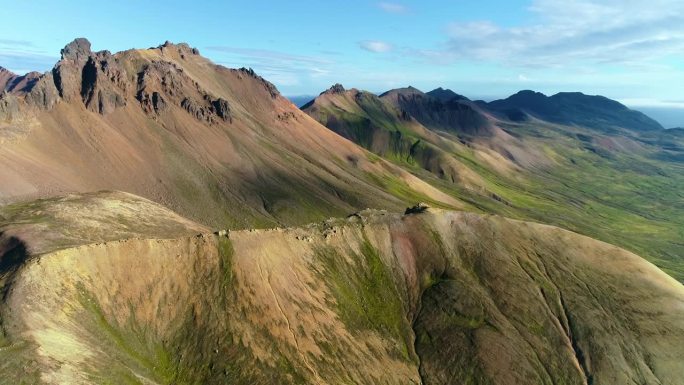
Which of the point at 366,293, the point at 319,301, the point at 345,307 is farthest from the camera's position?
the point at 366,293

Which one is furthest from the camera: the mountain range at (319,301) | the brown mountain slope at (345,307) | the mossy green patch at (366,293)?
the mossy green patch at (366,293)

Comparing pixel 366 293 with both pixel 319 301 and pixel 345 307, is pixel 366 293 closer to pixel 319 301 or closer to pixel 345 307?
pixel 345 307

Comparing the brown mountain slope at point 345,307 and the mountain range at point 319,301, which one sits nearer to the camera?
the brown mountain slope at point 345,307

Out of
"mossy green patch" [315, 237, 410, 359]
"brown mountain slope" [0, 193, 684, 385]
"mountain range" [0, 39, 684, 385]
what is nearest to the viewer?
"brown mountain slope" [0, 193, 684, 385]

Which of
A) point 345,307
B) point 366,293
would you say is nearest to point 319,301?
point 345,307

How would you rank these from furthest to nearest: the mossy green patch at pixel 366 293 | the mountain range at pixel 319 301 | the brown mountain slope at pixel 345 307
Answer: the mossy green patch at pixel 366 293 → the mountain range at pixel 319 301 → the brown mountain slope at pixel 345 307

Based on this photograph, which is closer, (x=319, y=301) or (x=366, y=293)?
(x=319, y=301)

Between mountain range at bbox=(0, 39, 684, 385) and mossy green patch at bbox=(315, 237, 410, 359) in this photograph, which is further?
mossy green patch at bbox=(315, 237, 410, 359)

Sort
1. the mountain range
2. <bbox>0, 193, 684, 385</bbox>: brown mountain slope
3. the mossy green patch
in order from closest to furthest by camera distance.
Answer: <bbox>0, 193, 684, 385</bbox>: brown mountain slope
the mountain range
the mossy green patch

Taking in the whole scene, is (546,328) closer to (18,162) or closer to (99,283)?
(99,283)
